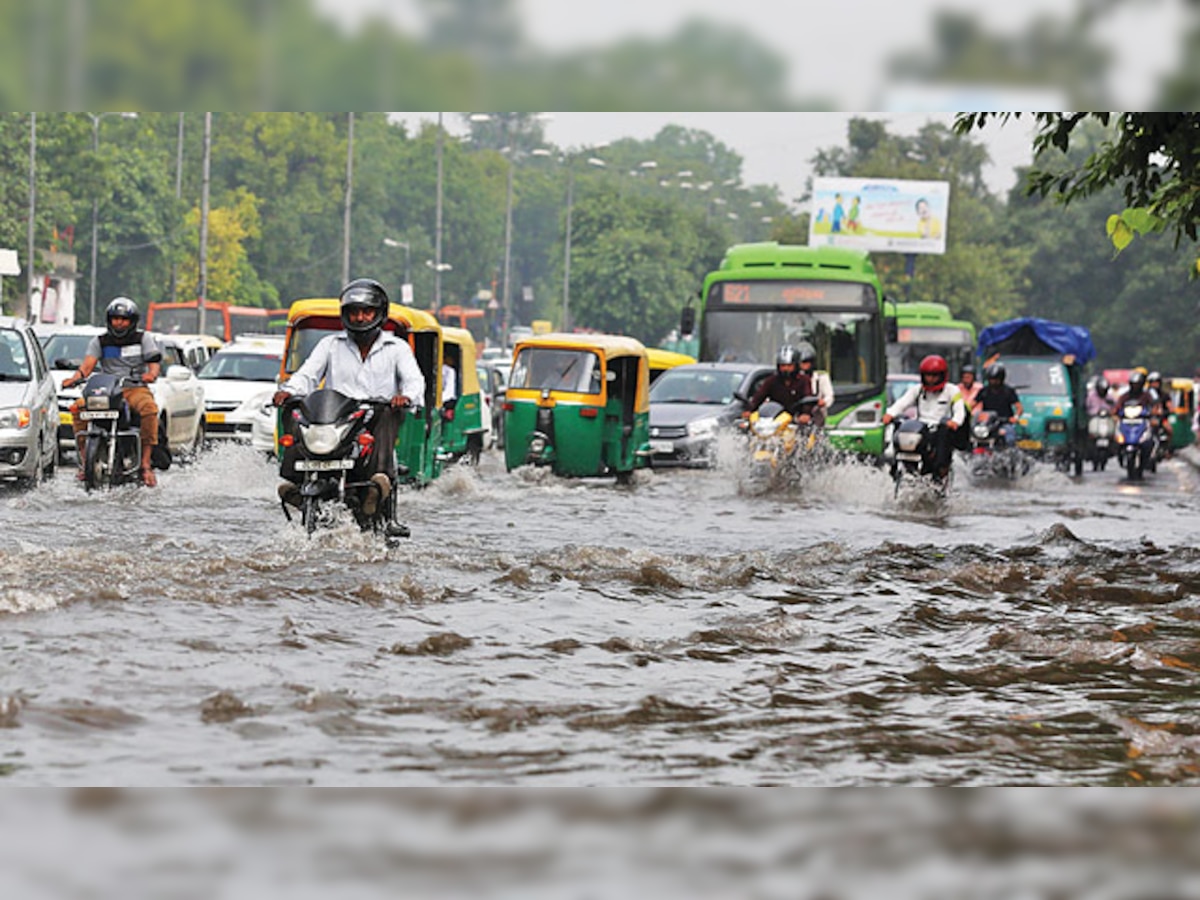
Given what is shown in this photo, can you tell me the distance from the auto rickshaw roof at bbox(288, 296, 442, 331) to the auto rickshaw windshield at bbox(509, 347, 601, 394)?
3681 mm

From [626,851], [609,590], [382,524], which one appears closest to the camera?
[626,851]

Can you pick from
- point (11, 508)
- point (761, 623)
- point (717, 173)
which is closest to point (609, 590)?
point (761, 623)

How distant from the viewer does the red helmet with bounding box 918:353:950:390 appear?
19125 mm

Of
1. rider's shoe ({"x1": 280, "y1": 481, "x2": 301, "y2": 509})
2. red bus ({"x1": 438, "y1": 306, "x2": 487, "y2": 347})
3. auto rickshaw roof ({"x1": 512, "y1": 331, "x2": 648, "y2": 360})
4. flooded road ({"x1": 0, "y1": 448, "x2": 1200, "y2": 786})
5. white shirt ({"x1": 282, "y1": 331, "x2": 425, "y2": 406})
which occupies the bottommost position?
flooded road ({"x1": 0, "y1": 448, "x2": 1200, "y2": 786})

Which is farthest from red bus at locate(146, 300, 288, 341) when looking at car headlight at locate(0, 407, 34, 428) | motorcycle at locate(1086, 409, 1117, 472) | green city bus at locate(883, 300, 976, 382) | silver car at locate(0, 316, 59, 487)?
car headlight at locate(0, 407, 34, 428)

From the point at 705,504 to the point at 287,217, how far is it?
8105 cm

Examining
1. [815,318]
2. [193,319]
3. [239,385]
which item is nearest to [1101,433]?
[815,318]

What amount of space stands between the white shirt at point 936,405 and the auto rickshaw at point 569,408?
219 inches

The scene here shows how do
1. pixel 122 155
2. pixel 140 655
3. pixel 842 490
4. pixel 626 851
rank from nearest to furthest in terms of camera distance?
pixel 626 851 → pixel 140 655 → pixel 842 490 → pixel 122 155

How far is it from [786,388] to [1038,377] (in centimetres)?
1520

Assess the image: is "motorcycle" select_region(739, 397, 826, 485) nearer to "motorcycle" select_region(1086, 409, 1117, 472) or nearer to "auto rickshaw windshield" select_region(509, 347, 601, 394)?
"auto rickshaw windshield" select_region(509, 347, 601, 394)

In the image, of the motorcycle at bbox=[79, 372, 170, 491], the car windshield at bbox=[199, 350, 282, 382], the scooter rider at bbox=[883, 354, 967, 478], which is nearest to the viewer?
the motorcycle at bbox=[79, 372, 170, 491]

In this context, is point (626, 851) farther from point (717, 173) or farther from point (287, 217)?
point (717, 173)

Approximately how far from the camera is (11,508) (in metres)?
16.8
